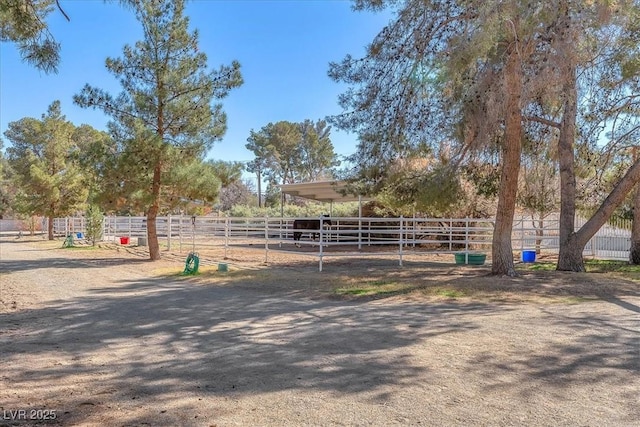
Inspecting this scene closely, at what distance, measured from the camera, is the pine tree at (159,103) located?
1638 centimetres

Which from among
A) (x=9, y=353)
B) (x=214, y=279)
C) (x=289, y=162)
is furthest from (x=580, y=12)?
(x=289, y=162)

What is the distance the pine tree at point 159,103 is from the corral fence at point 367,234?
265cm

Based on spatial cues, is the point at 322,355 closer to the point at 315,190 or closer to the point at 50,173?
the point at 315,190

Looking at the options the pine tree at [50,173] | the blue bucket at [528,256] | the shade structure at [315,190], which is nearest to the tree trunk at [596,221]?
the blue bucket at [528,256]

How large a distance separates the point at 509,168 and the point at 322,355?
793cm

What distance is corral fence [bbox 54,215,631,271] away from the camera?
15.6 metres

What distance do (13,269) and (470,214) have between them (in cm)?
1796

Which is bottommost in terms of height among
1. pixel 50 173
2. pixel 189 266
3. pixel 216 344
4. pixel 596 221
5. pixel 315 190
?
pixel 216 344

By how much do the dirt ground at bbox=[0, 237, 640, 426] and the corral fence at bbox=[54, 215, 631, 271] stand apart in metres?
4.94

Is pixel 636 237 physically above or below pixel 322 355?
above

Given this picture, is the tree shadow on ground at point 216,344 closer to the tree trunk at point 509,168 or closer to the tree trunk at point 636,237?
the tree trunk at point 509,168

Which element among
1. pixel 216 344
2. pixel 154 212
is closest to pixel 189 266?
pixel 154 212

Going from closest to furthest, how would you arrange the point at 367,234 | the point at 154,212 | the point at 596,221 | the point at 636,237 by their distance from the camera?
the point at 596,221 → the point at 636,237 → the point at 154,212 → the point at 367,234

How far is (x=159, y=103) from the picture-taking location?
16781mm
